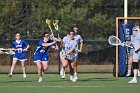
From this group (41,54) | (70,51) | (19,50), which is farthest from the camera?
(19,50)

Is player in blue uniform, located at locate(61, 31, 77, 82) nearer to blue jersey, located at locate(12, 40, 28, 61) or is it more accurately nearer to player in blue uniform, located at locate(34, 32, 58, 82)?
player in blue uniform, located at locate(34, 32, 58, 82)

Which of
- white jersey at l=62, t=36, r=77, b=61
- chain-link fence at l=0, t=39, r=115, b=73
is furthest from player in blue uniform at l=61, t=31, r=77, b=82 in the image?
chain-link fence at l=0, t=39, r=115, b=73

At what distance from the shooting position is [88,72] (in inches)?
973

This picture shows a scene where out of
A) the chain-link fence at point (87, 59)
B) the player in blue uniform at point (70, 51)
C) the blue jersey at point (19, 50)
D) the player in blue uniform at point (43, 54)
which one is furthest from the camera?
the chain-link fence at point (87, 59)

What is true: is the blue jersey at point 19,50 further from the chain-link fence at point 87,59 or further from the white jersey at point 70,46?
the chain-link fence at point 87,59

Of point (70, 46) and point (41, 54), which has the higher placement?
point (70, 46)

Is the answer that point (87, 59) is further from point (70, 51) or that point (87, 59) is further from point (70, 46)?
point (70, 51)

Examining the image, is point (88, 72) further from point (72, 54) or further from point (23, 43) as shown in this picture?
point (72, 54)

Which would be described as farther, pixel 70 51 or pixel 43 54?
pixel 43 54

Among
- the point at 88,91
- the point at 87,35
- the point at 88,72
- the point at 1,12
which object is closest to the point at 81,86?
the point at 88,91

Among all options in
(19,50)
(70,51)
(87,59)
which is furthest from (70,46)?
(87,59)

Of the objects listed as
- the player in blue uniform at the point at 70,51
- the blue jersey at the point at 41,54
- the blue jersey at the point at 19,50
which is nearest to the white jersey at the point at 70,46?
the player in blue uniform at the point at 70,51

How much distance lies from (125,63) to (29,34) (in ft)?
36.1

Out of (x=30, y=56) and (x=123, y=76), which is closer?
(x=123, y=76)
